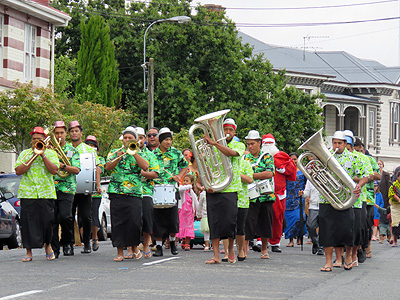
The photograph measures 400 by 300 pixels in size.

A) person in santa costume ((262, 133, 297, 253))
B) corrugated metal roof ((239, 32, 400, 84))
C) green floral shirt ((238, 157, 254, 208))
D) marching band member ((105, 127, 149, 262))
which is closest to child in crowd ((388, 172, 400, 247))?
person in santa costume ((262, 133, 297, 253))

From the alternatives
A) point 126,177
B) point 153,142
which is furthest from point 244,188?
point 153,142

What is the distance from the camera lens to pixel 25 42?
3416 cm

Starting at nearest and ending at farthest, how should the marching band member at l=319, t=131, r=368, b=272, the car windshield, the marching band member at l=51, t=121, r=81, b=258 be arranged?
the marching band member at l=319, t=131, r=368, b=272 < the marching band member at l=51, t=121, r=81, b=258 < the car windshield

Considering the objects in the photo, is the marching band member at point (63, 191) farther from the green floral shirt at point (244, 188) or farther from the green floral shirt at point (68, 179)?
the green floral shirt at point (244, 188)

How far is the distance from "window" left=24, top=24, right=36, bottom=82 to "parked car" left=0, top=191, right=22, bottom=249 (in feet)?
53.5

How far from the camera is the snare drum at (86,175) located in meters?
14.3

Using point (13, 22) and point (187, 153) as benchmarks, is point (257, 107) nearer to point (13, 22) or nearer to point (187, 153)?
point (13, 22)

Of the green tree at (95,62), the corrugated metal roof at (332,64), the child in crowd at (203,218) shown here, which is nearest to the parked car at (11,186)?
the child in crowd at (203,218)

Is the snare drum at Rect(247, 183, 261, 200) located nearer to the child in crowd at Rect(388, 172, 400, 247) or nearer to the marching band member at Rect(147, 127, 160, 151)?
the marching band member at Rect(147, 127, 160, 151)

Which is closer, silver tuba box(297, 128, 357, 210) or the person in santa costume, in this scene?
silver tuba box(297, 128, 357, 210)

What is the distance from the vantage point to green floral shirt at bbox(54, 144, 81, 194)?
13812 mm

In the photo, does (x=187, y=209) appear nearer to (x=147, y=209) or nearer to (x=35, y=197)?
(x=147, y=209)

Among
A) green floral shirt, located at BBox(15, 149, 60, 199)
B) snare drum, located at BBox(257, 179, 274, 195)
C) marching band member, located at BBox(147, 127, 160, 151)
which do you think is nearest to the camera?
green floral shirt, located at BBox(15, 149, 60, 199)

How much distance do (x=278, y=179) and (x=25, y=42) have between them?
1955 centimetres
